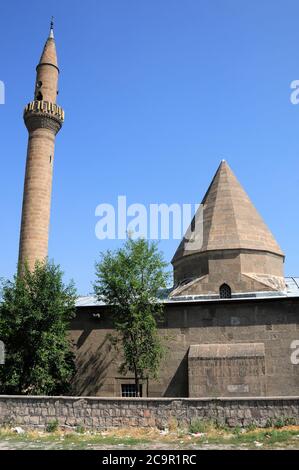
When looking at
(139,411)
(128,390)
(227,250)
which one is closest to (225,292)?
(227,250)

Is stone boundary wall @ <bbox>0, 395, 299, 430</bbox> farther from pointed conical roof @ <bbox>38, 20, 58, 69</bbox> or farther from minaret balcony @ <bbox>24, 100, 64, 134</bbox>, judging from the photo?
pointed conical roof @ <bbox>38, 20, 58, 69</bbox>

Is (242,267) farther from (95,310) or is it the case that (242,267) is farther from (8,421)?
(8,421)

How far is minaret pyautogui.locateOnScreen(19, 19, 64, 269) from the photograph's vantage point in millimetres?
21891

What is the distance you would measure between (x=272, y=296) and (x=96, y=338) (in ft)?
25.0

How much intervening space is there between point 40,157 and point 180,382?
13.7 m

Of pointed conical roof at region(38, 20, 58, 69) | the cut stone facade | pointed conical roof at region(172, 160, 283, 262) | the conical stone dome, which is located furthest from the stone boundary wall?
pointed conical roof at region(38, 20, 58, 69)

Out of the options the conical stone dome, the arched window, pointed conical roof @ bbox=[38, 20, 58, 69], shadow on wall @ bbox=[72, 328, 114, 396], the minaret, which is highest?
pointed conical roof @ bbox=[38, 20, 58, 69]

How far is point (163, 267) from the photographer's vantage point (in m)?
17.6

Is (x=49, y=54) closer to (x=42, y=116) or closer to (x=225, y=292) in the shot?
(x=42, y=116)

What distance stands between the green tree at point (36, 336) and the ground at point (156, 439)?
3664mm

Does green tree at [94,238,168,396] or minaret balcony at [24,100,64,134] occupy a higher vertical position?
minaret balcony at [24,100,64,134]

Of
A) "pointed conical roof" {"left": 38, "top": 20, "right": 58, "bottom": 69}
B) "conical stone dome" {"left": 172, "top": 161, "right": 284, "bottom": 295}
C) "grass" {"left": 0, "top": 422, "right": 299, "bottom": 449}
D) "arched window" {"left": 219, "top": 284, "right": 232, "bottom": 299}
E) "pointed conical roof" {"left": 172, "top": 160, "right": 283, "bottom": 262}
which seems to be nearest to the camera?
"grass" {"left": 0, "top": 422, "right": 299, "bottom": 449}

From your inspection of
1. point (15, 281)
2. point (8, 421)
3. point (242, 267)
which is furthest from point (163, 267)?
point (8, 421)

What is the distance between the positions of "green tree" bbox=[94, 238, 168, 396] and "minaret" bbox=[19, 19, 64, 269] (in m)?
5.45
